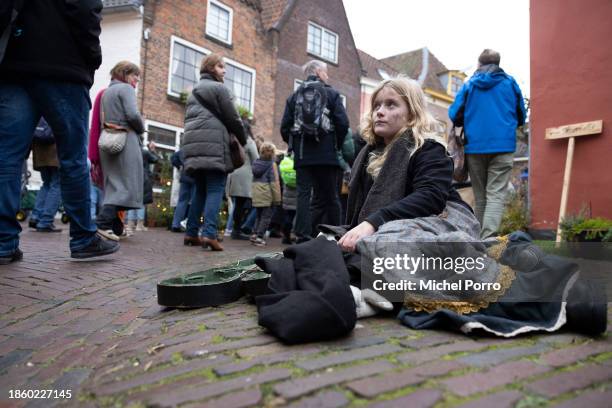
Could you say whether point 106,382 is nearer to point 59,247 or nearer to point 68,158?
point 68,158

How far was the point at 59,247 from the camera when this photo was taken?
14.8 ft

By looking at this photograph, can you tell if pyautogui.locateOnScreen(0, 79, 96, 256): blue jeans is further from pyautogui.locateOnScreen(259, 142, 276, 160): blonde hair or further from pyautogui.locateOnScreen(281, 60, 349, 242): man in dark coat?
pyautogui.locateOnScreen(259, 142, 276, 160): blonde hair

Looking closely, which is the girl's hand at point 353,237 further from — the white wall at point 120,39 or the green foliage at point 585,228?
the white wall at point 120,39

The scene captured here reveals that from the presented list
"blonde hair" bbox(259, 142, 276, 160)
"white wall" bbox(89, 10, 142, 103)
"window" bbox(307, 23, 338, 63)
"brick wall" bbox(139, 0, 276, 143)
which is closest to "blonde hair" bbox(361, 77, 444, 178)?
"blonde hair" bbox(259, 142, 276, 160)

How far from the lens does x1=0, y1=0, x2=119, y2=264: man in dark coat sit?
2.97m

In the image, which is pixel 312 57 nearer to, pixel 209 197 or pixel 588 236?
pixel 209 197

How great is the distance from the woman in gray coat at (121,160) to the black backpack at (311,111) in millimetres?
1728

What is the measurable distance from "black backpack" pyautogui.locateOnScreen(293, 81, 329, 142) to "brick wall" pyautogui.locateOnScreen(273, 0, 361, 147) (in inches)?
485

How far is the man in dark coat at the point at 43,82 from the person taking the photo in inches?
117

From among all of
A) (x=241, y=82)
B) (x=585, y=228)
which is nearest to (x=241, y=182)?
(x=585, y=228)

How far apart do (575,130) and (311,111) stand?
3.40 meters

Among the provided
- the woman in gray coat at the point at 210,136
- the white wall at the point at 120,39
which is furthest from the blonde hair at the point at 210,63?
the white wall at the point at 120,39

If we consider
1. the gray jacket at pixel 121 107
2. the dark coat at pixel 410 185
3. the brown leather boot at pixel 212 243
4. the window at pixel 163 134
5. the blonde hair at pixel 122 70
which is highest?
the window at pixel 163 134

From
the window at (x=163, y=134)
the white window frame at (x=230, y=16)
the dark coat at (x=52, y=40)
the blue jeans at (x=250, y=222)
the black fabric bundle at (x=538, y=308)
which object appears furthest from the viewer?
the white window frame at (x=230, y=16)
